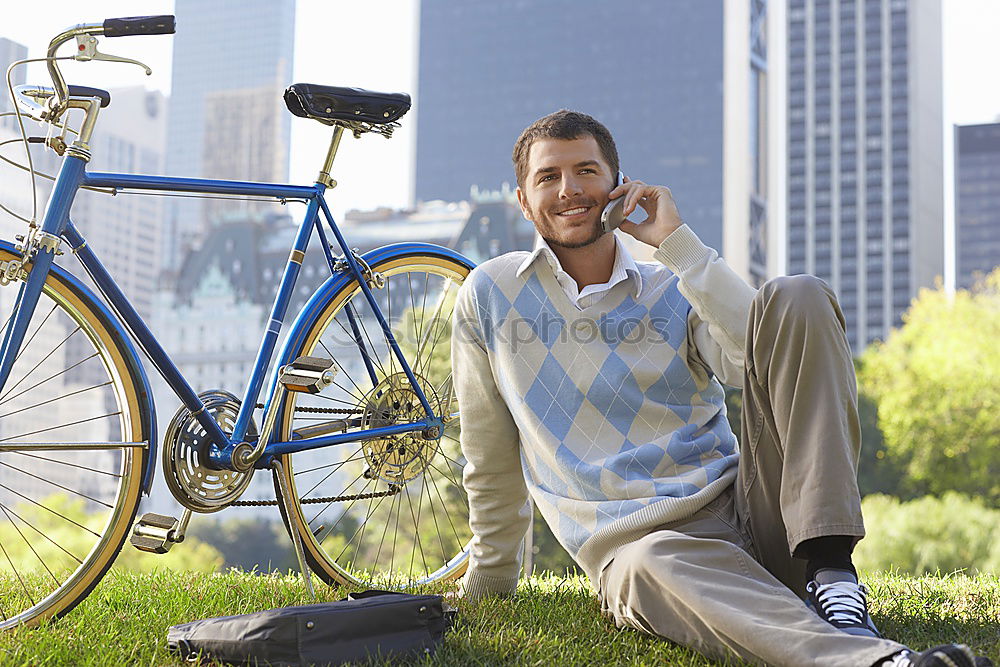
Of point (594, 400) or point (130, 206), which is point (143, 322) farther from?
point (130, 206)

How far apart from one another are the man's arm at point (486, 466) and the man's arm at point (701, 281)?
383 millimetres

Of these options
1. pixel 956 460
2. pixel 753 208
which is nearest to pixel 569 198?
pixel 956 460

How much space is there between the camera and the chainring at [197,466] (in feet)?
6.45

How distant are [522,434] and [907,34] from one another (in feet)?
261

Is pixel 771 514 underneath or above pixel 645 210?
underneath

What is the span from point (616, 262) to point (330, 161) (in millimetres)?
670

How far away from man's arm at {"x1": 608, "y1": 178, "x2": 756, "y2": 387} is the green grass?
1.68 ft

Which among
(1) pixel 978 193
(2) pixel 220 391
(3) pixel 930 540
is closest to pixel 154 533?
(2) pixel 220 391

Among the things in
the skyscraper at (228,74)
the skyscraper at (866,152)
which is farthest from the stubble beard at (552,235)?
the skyscraper at (228,74)

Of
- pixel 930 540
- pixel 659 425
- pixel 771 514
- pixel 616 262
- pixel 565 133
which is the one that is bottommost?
pixel 930 540

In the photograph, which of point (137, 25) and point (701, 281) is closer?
point (701, 281)

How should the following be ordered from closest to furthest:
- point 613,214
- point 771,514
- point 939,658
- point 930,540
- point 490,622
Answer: point 939,658 → point 771,514 → point 490,622 → point 613,214 → point 930,540

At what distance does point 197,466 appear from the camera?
2010mm

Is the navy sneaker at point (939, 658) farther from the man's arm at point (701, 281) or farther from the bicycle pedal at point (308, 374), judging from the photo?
the bicycle pedal at point (308, 374)
